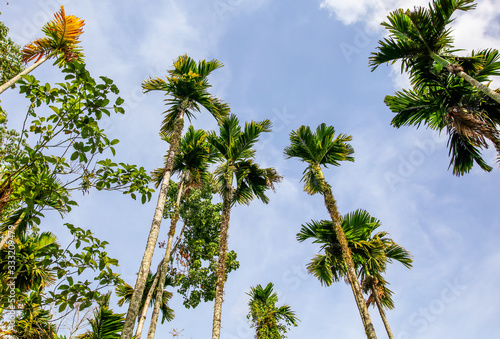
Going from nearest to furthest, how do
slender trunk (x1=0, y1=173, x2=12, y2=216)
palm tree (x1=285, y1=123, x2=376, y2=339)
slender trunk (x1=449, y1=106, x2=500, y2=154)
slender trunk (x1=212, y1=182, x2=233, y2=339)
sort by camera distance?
slender trunk (x1=0, y1=173, x2=12, y2=216)
slender trunk (x1=449, y1=106, x2=500, y2=154)
slender trunk (x1=212, y1=182, x2=233, y2=339)
palm tree (x1=285, y1=123, x2=376, y2=339)

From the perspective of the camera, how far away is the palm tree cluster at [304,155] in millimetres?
6820

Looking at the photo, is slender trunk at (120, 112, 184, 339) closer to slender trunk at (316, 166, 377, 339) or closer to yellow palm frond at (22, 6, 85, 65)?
yellow palm frond at (22, 6, 85, 65)

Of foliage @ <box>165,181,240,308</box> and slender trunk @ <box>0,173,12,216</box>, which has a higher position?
foliage @ <box>165,181,240,308</box>

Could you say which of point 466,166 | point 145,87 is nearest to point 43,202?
point 145,87

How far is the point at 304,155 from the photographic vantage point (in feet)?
40.5

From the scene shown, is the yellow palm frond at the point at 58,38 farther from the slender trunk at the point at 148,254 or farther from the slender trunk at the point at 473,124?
the slender trunk at the point at 473,124

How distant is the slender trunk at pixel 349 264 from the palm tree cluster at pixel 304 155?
0.03m

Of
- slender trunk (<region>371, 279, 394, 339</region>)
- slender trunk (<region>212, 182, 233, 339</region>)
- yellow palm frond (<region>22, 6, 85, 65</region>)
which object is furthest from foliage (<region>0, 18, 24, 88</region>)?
slender trunk (<region>371, 279, 394, 339</region>)

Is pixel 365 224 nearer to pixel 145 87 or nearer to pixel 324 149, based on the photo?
pixel 324 149

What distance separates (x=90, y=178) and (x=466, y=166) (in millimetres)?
10400

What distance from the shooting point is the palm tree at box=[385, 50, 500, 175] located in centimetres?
738

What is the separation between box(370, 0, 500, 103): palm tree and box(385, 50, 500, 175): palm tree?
0.41 m

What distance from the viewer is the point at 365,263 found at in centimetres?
1038

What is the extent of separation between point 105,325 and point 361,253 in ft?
27.9
